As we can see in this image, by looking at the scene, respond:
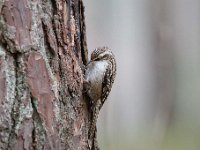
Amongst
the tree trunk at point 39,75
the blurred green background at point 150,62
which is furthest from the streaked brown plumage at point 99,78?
the blurred green background at point 150,62

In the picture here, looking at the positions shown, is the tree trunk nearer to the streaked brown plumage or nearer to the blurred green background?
the streaked brown plumage

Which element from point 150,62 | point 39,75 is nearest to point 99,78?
point 39,75

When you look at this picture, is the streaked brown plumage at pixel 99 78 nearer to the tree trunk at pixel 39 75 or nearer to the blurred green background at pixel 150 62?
the tree trunk at pixel 39 75

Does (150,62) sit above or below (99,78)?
above

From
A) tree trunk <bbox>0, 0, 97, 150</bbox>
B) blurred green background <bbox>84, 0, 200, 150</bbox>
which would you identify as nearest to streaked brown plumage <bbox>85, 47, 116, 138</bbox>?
tree trunk <bbox>0, 0, 97, 150</bbox>

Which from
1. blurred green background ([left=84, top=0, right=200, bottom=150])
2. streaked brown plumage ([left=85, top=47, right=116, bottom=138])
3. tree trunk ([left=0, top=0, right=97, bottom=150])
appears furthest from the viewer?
blurred green background ([left=84, top=0, right=200, bottom=150])

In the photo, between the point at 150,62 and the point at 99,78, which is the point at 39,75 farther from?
the point at 150,62
